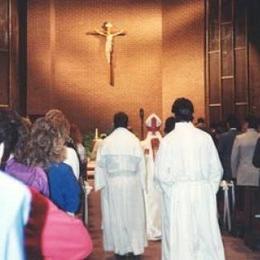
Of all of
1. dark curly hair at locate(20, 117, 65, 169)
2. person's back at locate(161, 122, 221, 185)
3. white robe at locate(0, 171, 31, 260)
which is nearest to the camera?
white robe at locate(0, 171, 31, 260)

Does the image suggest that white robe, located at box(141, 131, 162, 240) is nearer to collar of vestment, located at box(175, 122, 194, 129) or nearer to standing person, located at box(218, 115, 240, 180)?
standing person, located at box(218, 115, 240, 180)

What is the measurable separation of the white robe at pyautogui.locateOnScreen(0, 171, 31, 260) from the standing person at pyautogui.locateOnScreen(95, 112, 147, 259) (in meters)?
6.69

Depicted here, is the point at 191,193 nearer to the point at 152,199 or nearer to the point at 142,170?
the point at 142,170

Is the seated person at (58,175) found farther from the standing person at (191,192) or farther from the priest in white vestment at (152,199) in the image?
the priest in white vestment at (152,199)

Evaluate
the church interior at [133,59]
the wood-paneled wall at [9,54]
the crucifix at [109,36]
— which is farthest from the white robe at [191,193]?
the crucifix at [109,36]

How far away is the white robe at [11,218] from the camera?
4.29 feet

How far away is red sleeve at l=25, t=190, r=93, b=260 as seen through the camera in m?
1.66

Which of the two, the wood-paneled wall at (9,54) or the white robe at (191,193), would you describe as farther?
the wood-paneled wall at (9,54)

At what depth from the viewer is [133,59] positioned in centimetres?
2127

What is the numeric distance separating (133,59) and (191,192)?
15365 mm

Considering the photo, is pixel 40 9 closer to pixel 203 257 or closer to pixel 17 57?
pixel 17 57

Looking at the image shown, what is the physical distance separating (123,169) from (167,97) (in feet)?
42.1

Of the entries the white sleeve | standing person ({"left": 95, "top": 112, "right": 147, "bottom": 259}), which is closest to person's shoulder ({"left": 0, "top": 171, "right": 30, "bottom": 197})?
the white sleeve

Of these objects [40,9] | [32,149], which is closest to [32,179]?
[32,149]
